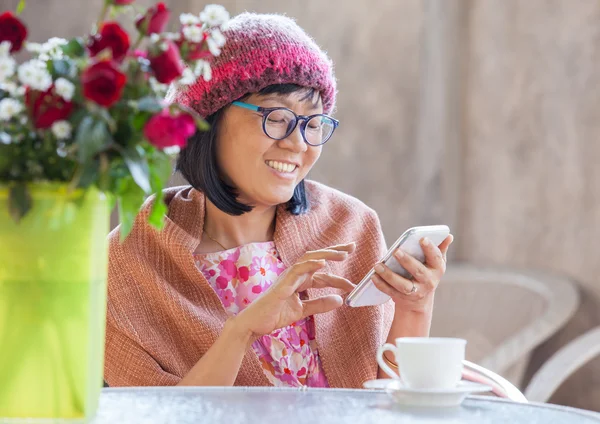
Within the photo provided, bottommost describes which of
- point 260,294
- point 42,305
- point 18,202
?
point 260,294

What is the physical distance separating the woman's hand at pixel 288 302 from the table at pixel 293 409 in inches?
10.2

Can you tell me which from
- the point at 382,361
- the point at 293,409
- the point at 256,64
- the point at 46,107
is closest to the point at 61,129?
the point at 46,107

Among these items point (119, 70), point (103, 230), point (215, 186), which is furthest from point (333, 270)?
point (119, 70)

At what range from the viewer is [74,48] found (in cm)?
104

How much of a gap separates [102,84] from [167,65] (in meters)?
0.09

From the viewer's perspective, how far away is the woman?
1765mm

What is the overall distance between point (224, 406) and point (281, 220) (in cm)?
82

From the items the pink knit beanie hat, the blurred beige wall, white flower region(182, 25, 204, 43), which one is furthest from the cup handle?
the blurred beige wall

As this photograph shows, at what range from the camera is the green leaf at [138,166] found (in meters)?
0.99

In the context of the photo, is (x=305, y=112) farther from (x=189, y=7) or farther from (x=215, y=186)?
(x=189, y=7)

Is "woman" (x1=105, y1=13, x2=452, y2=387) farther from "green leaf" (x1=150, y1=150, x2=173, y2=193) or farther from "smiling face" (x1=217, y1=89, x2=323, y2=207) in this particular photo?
"green leaf" (x1=150, y1=150, x2=173, y2=193)

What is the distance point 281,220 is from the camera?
197 centimetres

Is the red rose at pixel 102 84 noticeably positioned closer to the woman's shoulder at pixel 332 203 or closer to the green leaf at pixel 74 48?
the green leaf at pixel 74 48

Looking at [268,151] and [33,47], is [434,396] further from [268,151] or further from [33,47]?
[268,151]
